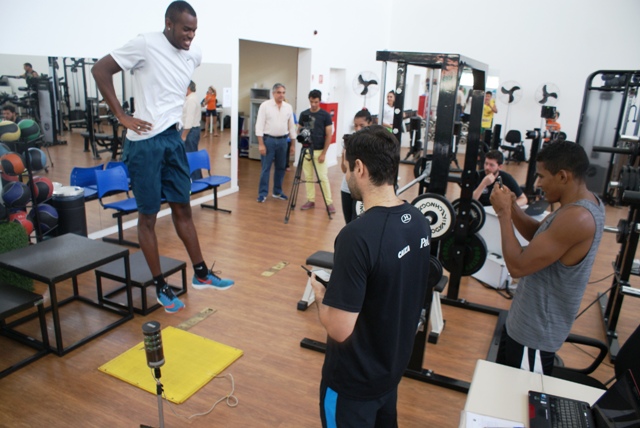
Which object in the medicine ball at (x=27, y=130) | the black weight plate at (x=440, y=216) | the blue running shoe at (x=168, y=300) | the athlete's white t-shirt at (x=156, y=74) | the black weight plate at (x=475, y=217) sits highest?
the athlete's white t-shirt at (x=156, y=74)

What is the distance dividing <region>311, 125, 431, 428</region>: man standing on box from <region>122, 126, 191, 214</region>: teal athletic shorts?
187 cm

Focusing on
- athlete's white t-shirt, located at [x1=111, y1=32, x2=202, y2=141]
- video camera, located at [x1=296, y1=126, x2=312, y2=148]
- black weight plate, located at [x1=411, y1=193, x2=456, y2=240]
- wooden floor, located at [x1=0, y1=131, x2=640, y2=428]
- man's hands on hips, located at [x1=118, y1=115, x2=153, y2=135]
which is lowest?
wooden floor, located at [x1=0, y1=131, x2=640, y2=428]

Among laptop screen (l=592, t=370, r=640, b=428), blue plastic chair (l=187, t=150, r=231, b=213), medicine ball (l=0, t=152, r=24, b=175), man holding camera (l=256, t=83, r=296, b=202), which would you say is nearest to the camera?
laptop screen (l=592, t=370, r=640, b=428)

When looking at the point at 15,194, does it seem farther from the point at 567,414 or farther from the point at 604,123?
the point at 604,123

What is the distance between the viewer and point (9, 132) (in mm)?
3730

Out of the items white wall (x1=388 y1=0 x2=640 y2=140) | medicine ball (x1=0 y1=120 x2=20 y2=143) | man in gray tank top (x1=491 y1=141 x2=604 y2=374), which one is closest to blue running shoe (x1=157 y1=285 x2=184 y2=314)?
medicine ball (x1=0 y1=120 x2=20 y2=143)

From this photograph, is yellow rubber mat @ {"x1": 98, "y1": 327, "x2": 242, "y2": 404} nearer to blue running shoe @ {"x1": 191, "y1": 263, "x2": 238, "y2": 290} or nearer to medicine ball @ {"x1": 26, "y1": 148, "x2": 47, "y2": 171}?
blue running shoe @ {"x1": 191, "y1": 263, "x2": 238, "y2": 290}

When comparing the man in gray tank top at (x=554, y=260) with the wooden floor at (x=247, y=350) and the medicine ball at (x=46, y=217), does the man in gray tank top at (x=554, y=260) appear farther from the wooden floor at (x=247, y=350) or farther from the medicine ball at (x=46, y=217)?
the medicine ball at (x=46, y=217)

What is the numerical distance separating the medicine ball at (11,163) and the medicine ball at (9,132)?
Result: 120mm

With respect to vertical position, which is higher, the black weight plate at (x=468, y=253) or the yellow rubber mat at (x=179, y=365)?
the black weight plate at (x=468, y=253)

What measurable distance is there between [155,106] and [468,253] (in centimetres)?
248

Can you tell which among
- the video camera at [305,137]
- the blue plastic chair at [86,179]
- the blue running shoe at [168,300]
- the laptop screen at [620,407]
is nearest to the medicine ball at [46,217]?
the blue plastic chair at [86,179]

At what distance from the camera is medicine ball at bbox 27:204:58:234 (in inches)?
168

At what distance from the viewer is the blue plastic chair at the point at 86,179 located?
5039 mm
